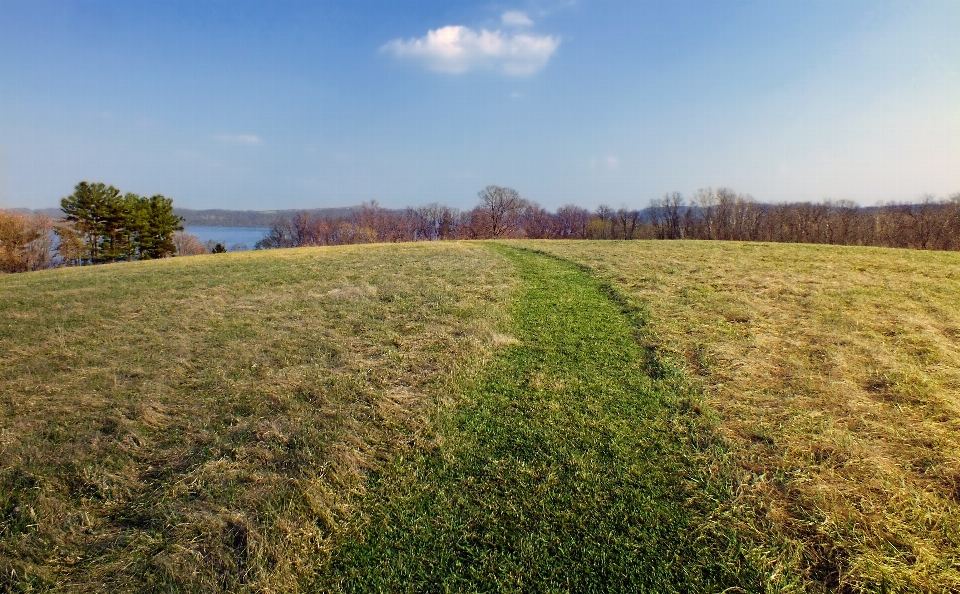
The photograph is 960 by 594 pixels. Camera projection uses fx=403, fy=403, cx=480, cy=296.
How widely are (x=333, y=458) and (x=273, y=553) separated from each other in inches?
43.7

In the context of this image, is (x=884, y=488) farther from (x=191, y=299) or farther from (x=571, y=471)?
(x=191, y=299)

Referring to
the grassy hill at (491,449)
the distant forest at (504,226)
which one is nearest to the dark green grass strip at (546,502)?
the grassy hill at (491,449)

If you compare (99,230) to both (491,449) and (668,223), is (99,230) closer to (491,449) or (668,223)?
(491,449)

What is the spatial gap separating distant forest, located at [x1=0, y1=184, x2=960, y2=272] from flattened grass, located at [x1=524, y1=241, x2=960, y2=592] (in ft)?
140

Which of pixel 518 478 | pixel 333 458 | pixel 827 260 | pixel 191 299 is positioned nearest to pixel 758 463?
pixel 518 478

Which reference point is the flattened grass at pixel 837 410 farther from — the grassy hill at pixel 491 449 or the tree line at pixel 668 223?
the tree line at pixel 668 223

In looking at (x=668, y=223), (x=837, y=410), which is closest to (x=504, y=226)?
(x=668, y=223)

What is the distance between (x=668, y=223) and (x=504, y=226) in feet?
92.8

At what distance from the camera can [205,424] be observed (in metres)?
4.83

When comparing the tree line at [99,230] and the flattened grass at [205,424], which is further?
the tree line at [99,230]

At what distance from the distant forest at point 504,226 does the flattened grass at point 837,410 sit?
42.8 meters

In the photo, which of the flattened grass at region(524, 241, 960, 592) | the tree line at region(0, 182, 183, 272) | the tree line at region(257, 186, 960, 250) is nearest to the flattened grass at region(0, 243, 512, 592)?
the flattened grass at region(524, 241, 960, 592)

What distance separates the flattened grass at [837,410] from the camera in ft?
9.74

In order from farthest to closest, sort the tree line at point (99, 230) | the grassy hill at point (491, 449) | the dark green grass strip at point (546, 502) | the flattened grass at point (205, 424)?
the tree line at point (99, 230) → the flattened grass at point (205, 424) → the grassy hill at point (491, 449) → the dark green grass strip at point (546, 502)
